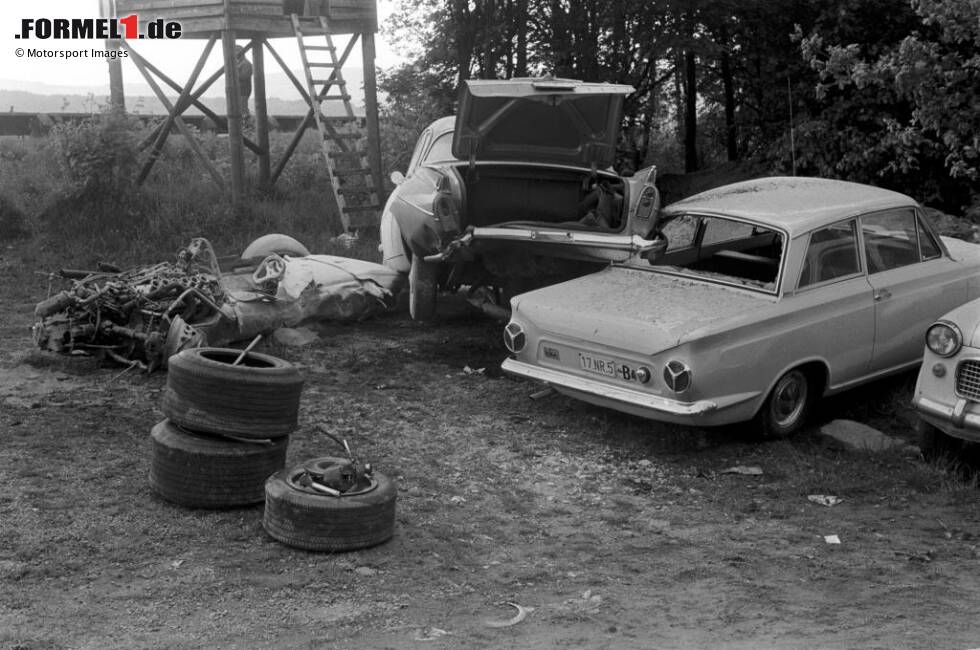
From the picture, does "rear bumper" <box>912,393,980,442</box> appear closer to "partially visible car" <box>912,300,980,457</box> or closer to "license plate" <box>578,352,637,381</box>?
"partially visible car" <box>912,300,980,457</box>

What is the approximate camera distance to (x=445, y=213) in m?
8.80

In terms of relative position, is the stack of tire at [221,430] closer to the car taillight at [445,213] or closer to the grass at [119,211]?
the car taillight at [445,213]

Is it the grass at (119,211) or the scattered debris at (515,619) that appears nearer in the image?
the scattered debris at (515,619)

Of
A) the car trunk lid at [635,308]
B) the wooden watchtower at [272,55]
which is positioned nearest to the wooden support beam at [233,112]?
the wooden watchtower at [272,55]

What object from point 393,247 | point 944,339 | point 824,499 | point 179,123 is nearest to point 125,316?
point 393,247

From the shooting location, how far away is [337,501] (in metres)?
5.41

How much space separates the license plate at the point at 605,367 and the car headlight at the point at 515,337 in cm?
53

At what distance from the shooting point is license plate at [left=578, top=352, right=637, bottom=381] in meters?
6.94

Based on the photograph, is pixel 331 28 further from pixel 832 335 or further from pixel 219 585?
pixel 219 585

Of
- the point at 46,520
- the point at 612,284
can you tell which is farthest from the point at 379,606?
the point at 612,284

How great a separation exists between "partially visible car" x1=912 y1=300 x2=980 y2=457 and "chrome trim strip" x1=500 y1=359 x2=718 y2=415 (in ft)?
4.11

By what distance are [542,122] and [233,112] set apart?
6.36 metres

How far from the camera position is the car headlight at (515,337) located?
763 centimetres

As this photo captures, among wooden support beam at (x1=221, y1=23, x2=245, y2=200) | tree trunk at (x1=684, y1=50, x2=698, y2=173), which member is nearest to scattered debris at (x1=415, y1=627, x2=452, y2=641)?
wooden support beam at (x1=221, y1=23, x2=245, y2=200)
